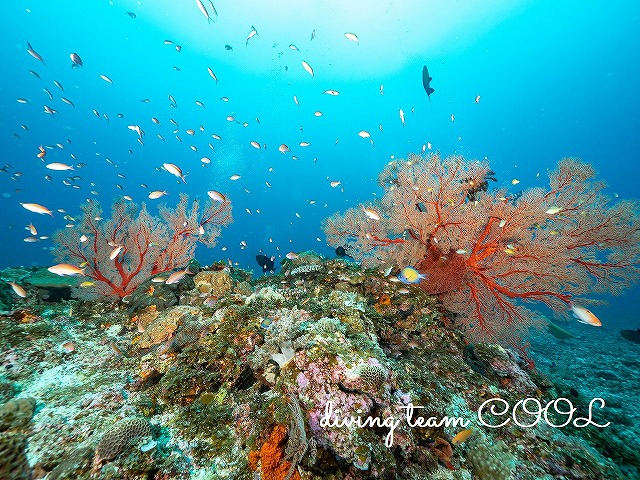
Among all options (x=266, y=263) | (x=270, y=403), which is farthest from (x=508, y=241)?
(x=266, y=263)

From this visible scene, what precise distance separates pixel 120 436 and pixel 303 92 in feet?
304

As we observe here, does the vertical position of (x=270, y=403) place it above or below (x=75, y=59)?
below

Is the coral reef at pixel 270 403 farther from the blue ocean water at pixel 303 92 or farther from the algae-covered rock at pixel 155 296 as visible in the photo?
the blue ocean water at pixel 303 92

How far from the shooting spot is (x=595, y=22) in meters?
69.2

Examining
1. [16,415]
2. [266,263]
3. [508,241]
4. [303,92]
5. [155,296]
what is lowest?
[16,415]

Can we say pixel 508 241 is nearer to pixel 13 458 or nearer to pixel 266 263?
pixel 13 458

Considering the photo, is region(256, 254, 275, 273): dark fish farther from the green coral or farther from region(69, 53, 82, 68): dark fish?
the green coral

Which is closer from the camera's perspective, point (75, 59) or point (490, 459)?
point (490, 459)

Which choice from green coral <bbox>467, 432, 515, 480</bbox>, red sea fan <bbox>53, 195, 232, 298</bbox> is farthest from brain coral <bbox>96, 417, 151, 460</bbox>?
red sea fan <bbox>53, 195, 232, 298</bbox>

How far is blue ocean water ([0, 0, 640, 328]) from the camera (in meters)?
60.5

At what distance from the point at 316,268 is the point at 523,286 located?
469 cm

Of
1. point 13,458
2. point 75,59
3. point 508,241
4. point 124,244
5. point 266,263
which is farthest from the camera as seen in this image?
point 266,263

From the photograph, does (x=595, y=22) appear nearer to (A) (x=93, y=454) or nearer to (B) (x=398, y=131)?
(B) (x=398, y=131)

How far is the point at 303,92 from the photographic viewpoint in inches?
3199
